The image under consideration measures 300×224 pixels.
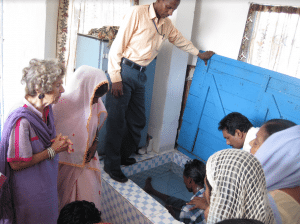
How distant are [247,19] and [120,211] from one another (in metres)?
3.05

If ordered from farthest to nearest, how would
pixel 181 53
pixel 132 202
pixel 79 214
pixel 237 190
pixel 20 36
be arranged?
1. pixel 181 53
2. pixel 20 36
3. pixel 132 202
4. pixel 79 214
5. pixel 237 190

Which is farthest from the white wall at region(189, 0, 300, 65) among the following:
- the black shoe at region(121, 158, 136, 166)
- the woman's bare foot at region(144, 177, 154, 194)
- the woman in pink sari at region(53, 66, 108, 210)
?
the woman in pink sari at region(53, 66, 108, 210)

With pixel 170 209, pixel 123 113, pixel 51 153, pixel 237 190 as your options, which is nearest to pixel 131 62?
pixel 123 113

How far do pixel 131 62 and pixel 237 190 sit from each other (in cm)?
241

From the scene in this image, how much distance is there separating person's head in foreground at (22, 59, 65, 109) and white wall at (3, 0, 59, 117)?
1369 mm

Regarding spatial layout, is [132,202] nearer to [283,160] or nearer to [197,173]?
[197,173]

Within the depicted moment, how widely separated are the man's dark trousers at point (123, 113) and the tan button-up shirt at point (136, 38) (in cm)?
14

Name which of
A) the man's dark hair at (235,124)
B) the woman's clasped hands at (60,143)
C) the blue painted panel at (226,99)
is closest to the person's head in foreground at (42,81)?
the woman's clasped hands at (60,143)

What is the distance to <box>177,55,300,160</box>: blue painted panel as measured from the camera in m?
3.52

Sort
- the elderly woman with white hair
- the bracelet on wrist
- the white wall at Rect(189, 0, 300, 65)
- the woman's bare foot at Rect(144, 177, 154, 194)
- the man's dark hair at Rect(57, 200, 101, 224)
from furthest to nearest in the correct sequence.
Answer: the woman's bare foot at Rect(144, 177, 154, 194), the white wall at Rect(189, 0, 300, 65), the bracelet on wrist, the elderly woman with white hair, the man's dark hair at Rect(57, 200, 101, 224)

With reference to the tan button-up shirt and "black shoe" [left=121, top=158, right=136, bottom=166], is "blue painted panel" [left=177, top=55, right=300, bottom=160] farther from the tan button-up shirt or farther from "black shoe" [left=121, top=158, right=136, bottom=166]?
the tan button-up shirt

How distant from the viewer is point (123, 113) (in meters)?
3.51

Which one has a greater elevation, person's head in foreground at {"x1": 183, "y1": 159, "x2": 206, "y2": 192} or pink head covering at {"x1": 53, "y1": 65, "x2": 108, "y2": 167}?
pink head covering at {"x1": 53, "y1": 65, "x2": 108, "y2": 167}

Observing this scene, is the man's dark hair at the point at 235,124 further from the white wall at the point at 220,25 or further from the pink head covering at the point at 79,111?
the pink head covering at the point at 79,111
